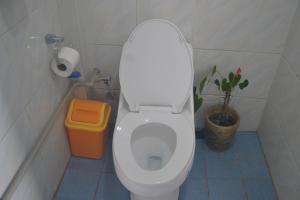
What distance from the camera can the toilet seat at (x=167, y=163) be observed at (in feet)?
3.33

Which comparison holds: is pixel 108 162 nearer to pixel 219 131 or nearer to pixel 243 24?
pixel 219 131

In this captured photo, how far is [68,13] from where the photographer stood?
1369 millimetres

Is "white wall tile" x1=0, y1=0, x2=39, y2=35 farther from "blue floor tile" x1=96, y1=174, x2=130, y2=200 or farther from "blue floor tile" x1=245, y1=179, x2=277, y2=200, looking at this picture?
"blue floor tile" x1=245, y1=179, x2=277, y2=200

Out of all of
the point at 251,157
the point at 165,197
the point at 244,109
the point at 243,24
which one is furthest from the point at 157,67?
the point at 251,157

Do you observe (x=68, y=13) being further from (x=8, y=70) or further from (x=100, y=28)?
(x=8, y=70)

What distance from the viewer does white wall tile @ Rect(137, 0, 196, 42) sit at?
1315mm

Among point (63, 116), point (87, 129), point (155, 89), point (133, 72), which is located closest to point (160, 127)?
point (155, 89)

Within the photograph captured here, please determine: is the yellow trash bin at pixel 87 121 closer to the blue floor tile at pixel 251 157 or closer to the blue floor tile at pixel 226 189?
the blue floor tile at pixel 226 189

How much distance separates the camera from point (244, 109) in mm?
1679

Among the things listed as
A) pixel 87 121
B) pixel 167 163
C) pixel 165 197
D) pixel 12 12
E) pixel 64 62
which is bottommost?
pixel 165 197

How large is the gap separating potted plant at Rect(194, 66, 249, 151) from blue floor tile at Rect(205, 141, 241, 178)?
0.04 meters

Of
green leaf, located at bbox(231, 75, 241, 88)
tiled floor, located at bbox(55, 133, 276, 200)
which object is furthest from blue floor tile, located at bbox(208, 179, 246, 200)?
green leaf, located at bbox(231, 75, 241, 88)

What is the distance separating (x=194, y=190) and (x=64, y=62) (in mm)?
946

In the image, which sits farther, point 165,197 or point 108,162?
point 108,162
